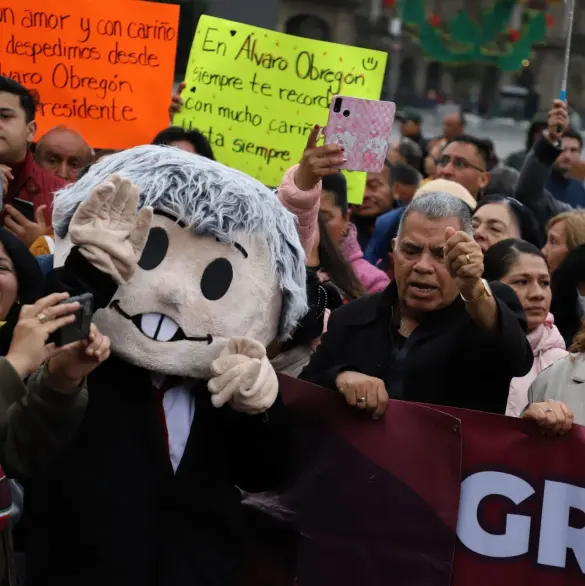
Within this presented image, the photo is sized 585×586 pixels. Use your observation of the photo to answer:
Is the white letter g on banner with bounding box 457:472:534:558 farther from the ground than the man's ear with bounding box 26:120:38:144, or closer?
closer

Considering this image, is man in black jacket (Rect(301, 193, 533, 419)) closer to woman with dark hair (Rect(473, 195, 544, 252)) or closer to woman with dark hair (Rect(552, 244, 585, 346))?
woman with dark hair (Rect(552, 244, 585, 346))

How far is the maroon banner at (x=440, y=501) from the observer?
393 centimetres

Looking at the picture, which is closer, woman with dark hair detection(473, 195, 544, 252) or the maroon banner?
the maroon banner

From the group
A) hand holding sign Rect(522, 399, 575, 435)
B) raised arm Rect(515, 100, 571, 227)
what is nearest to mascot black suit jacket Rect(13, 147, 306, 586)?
hand holding sign Rect(522, 399, 575, 435)

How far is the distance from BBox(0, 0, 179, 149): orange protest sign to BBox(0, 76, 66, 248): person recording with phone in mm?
686

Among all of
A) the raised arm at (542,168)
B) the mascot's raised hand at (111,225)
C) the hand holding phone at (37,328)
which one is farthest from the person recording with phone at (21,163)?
the raised arm at (542,168)

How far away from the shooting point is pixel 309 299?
12.8 feet

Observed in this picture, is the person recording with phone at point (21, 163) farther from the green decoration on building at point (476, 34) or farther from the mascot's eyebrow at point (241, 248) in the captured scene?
the green decoration on building at point (476, 34)

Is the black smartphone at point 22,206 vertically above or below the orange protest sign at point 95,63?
below

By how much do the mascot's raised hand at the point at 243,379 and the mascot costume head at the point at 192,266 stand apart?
0.8 inches

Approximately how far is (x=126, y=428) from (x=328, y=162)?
3.99 ft

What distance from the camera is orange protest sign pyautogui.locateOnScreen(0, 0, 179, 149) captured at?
5938 millimetres

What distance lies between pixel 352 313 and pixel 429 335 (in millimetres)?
261

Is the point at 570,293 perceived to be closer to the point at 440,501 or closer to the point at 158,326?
the point at 440,501
